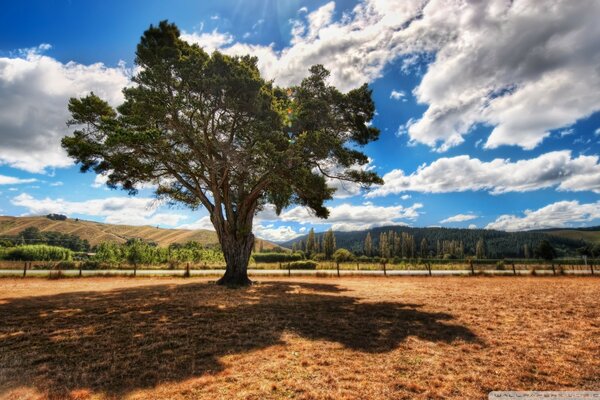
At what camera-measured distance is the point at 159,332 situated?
878 cm

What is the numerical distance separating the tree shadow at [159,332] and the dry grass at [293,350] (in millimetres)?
37

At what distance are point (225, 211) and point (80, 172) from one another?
8.55 meters

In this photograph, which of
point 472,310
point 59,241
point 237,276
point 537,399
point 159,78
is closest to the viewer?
point 537,399

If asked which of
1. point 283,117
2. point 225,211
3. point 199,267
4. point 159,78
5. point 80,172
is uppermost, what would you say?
point 159,78

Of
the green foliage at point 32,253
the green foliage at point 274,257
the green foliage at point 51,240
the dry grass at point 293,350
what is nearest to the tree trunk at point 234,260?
the dry grass at point 293,350

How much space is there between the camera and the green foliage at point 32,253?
5425cm

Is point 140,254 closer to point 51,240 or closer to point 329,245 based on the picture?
point 329,245

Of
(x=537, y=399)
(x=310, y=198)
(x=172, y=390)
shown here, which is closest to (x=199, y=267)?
(x=310, y=198)

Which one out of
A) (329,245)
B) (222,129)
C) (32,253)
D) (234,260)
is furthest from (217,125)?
(329,245)

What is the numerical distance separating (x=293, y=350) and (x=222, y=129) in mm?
14898

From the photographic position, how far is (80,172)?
18.5 m

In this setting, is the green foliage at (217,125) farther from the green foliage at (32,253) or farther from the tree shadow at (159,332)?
the green foliage at (32,253)

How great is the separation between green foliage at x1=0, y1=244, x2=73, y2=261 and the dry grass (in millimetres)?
55814

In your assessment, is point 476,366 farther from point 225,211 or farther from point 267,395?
point 225,211
